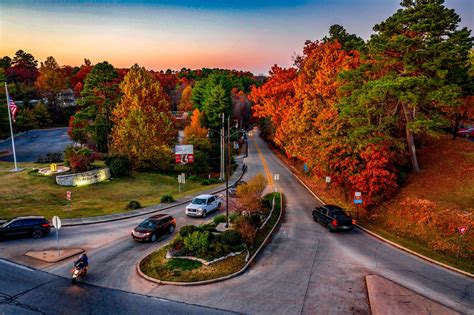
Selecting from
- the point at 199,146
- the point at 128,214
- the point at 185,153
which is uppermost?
the point at 199,146

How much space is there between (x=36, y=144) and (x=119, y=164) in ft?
122

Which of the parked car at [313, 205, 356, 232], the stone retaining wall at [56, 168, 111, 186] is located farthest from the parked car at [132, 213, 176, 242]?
the stone retaining wall at [56, 168, 111, 186]

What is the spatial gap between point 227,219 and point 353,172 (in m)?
13.9

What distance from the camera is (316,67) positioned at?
43.4 m

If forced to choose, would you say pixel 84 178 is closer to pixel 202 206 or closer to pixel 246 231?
pixel 202 206

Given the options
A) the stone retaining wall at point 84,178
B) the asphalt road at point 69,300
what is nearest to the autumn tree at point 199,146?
the stone retaining wall at point 84,178

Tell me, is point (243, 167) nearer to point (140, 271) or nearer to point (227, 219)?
point (227, 219)

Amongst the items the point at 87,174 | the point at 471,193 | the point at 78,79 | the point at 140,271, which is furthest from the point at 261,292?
the point at 78,79

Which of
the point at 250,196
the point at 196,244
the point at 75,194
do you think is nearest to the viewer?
the point at 196,244

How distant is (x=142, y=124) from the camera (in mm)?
45594

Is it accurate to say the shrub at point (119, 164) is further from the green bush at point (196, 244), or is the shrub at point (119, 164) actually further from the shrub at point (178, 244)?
the green bush at point (196, 244)

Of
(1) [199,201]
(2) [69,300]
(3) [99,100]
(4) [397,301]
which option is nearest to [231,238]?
(2) [69,300]

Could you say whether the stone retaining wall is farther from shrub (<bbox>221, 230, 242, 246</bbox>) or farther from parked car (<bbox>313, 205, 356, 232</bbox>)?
parked car (<bbox>313, 205, 356, 232</bbox>)

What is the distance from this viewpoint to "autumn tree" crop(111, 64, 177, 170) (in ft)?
151
